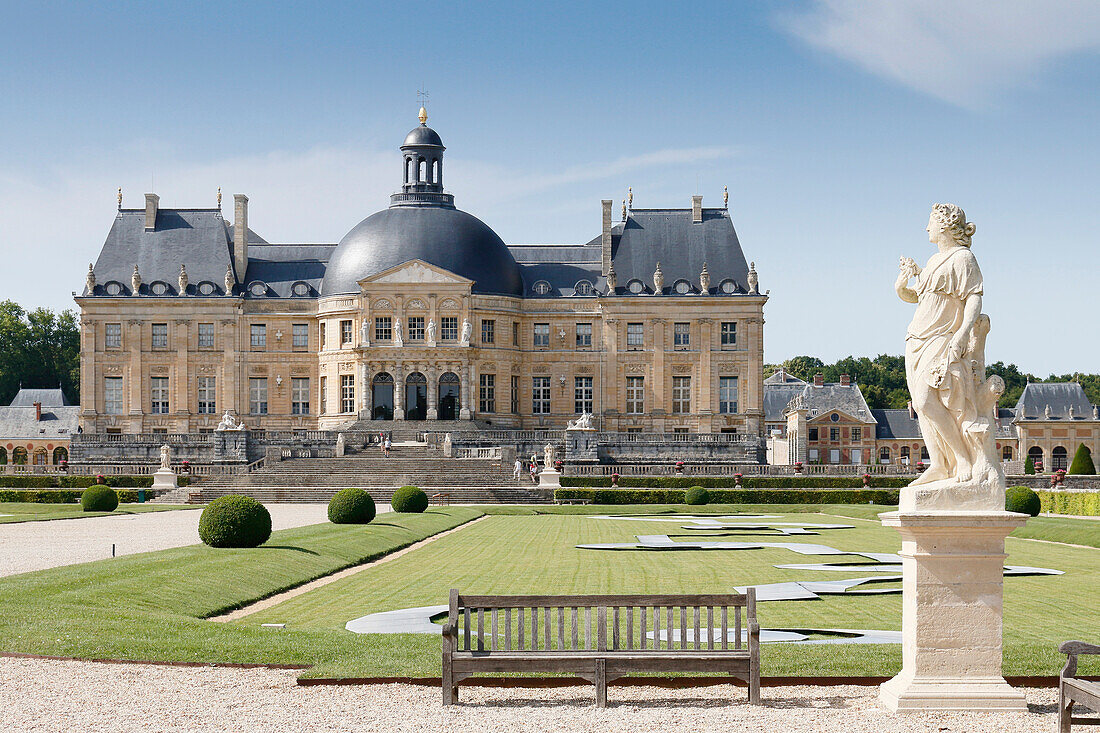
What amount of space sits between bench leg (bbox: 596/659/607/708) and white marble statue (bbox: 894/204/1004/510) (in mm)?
2902

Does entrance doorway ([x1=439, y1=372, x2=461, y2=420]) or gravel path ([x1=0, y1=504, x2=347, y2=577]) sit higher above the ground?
entrance doorway ([x1=439, y1=372, x2=461, y2=420])

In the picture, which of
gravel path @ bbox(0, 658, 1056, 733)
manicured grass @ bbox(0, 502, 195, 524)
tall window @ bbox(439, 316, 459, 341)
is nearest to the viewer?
gravel path @ bbox(0, 658, 1056, 733)

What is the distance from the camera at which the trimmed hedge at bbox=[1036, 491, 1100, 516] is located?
4125 centimetres

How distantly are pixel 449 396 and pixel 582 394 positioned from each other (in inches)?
311

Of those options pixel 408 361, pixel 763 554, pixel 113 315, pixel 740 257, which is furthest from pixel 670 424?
pixel 763 554

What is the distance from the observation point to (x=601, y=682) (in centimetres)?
1062

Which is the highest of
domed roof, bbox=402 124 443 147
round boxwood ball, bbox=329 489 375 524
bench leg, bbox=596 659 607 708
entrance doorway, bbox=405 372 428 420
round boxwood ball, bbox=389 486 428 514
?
domed roof, bbox=402 124 443 147

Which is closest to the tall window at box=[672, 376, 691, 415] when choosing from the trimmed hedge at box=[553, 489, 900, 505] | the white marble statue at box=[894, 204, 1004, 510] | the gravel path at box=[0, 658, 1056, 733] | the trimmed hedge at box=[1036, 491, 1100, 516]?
the trimmed hedge at box=[553, 489, 900, 505]

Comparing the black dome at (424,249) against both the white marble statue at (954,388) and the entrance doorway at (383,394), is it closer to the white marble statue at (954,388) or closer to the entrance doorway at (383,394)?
the entrance doorway at (383,394)

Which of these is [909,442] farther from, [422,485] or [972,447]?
[972,447]

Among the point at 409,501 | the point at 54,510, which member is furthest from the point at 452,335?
the point at 409,501

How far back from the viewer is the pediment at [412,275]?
227 ft

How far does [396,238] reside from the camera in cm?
7138

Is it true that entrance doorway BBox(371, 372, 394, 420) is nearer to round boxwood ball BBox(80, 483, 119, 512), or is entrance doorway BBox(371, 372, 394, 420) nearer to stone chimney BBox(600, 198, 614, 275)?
stone chimney BBox(600, 198, 614, 275)
